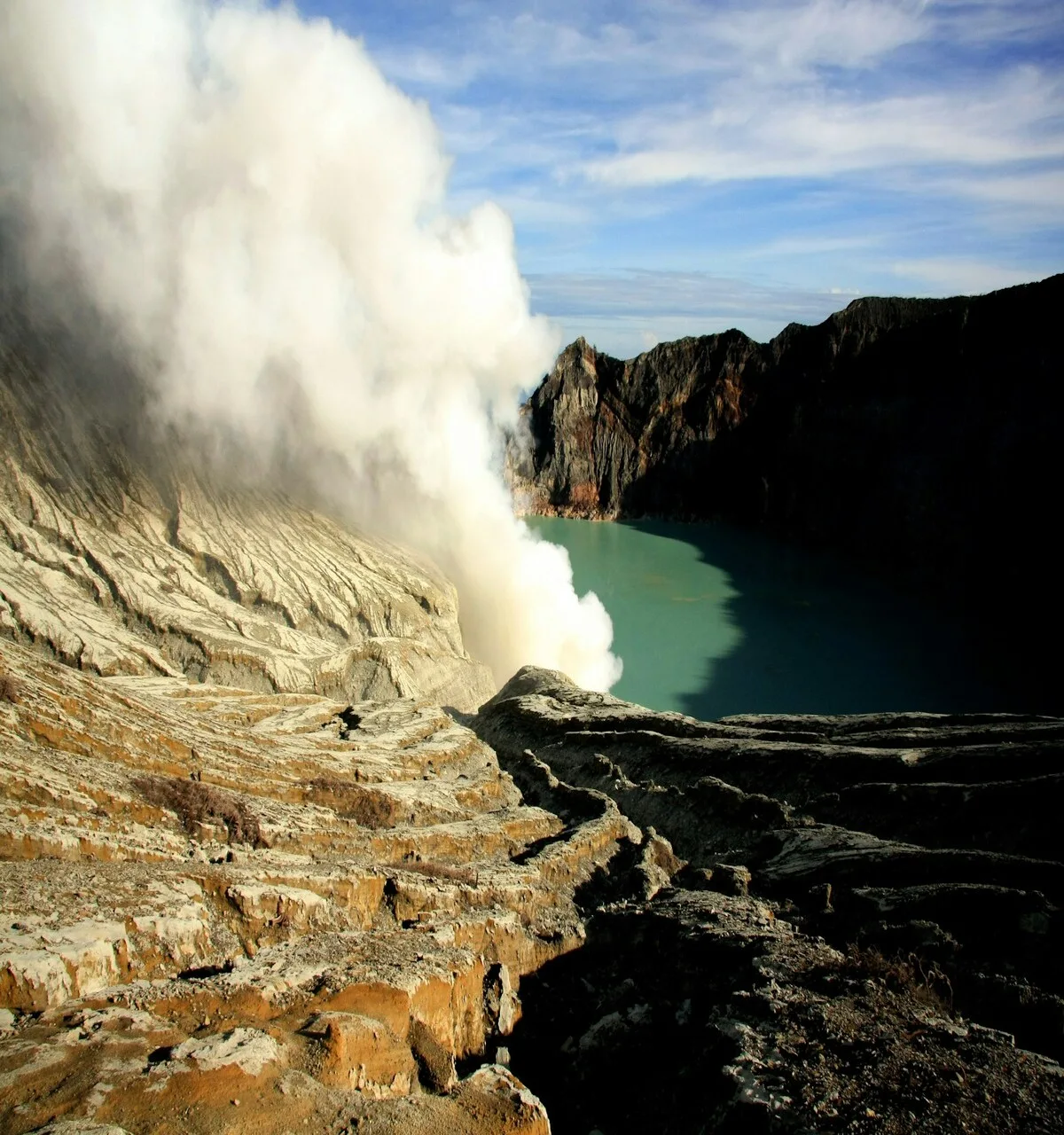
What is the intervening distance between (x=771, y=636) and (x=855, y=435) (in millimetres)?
25658

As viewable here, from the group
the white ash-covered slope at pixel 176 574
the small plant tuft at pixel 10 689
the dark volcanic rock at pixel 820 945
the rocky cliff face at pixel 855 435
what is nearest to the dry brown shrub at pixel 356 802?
the dark volcanic rock at pixel 820 945

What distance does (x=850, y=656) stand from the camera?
A: 4088 centimetres

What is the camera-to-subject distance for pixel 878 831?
1614cm

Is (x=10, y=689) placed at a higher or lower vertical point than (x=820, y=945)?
higher

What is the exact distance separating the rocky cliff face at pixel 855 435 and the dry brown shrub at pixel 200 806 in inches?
1668

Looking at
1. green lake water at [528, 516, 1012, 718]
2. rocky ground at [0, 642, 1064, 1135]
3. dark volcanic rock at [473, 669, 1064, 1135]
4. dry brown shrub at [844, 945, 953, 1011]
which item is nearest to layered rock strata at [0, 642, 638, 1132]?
rocky ground at [0, 642, 1064, 1135]

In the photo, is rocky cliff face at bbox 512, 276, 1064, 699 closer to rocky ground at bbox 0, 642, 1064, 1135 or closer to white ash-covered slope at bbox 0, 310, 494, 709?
white ash-covered slope at bbox 0, 310, 494, 709

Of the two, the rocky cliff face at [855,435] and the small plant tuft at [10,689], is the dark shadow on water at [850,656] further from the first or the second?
the small plant tuft at [10,689]

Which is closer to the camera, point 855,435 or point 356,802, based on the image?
point 356,802

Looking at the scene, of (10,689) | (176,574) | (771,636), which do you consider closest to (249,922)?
(10,689)

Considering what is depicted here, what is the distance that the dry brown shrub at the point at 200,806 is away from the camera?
13094 mm

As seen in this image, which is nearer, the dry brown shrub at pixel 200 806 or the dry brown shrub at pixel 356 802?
the dry brown shrub at pixel 200 806

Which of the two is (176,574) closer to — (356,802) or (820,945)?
(356,802)

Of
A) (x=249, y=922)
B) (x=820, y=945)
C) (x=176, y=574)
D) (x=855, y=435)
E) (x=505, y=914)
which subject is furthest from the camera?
(x=855, y=435)
